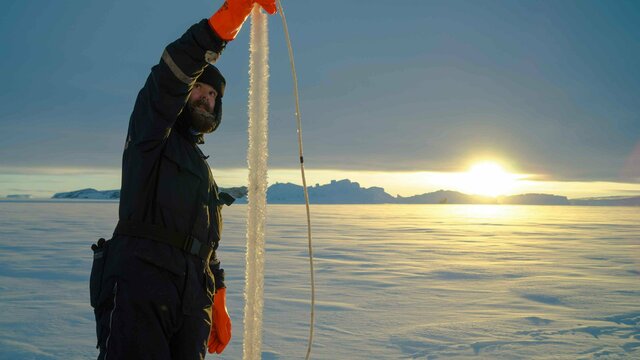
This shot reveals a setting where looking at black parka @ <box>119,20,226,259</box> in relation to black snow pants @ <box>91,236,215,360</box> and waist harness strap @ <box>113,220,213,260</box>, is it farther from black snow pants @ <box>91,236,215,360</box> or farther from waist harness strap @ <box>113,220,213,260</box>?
black snow pants @ <box>91,236,215,360</box>

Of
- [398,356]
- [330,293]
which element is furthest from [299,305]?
→ [398,356]

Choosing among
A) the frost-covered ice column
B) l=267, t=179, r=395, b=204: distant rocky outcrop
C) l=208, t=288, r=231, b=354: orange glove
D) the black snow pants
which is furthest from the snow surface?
l=267, t=179, r=395, b=204: distant rocky outcrop

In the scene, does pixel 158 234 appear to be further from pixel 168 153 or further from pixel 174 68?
pixel 174 68

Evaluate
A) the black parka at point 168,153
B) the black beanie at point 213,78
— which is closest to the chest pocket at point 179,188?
the black parka at point 168,153

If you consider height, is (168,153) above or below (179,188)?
above

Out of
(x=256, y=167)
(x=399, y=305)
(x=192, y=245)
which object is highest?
(x=256, y=167)

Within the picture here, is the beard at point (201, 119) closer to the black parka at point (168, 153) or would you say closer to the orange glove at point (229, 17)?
the black parka at point (168, 153)

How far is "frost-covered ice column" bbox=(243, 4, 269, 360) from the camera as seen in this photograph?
2.24 metres

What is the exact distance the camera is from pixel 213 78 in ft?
7.70

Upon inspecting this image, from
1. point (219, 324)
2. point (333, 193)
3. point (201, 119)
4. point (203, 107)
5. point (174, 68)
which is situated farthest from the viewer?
point (333, 193)

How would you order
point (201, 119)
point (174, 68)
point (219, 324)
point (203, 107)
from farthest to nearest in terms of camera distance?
point (219, 324) < point (203, 107) < point (201, 119) < point (174, 68)

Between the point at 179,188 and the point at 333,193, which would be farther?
the point at 333,193

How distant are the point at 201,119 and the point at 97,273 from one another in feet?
2.47

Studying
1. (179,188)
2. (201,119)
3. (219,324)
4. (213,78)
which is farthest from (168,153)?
(219,324)
